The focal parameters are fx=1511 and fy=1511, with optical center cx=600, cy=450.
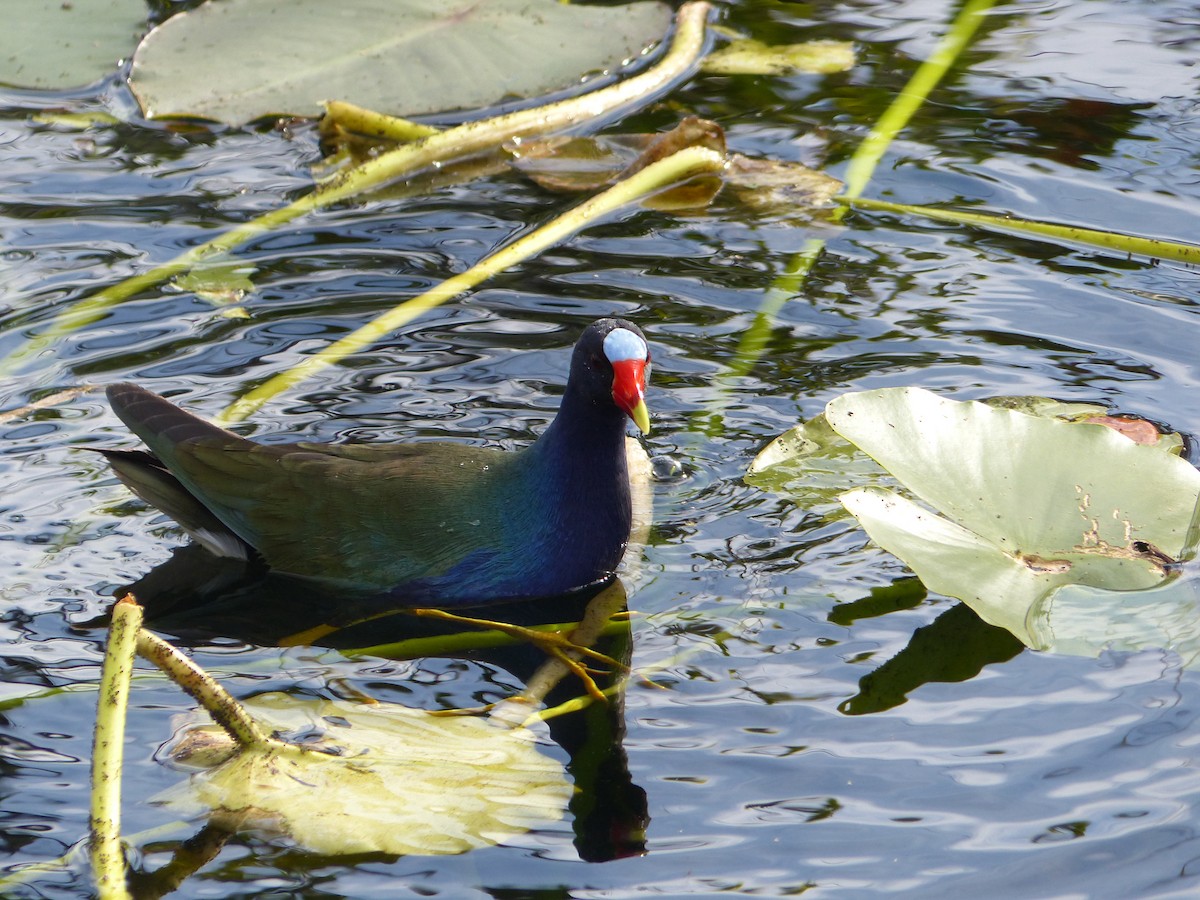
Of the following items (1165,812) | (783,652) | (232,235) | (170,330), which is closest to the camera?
(1165,812)

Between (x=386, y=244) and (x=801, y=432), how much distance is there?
1524 millimetres

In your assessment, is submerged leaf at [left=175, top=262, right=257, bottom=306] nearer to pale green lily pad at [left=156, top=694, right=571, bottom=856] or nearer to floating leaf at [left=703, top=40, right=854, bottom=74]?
pale green lily pad at [left=156, top=694, right=571, bottom=856]

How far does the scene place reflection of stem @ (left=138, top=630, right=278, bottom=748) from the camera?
1.96 m

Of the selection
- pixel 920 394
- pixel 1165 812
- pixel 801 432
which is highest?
pixel 920 394

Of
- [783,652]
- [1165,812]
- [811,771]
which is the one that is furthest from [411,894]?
[1165,812]

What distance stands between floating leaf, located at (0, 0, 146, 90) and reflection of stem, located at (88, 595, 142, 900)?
328cm

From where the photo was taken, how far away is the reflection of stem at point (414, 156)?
3807 millimetres

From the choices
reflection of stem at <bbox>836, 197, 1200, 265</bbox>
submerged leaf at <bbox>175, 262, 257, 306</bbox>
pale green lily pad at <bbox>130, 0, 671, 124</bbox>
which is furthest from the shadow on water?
pale green lily pad at <bbox>130, 0, 671, 124</bbox>

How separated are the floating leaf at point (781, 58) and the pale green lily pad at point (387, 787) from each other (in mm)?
3224

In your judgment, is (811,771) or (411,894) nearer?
(411,894)

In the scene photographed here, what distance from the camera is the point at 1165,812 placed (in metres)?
2.26

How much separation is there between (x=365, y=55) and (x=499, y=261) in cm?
112

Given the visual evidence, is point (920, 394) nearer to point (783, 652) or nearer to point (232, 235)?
point (783, 652)

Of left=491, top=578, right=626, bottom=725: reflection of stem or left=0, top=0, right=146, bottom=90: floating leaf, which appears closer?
left=491, top=578, right=626, bottom=725: reflection of stem
